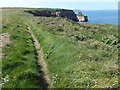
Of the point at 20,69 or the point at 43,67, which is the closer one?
the point at 20,69

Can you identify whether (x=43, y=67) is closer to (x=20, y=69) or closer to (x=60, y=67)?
(x=60, y=67)

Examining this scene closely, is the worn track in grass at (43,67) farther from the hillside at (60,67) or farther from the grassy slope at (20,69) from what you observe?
the grassy slope at (20,69)

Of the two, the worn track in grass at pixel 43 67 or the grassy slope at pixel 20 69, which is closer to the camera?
the grassy slope at pixel 20 69

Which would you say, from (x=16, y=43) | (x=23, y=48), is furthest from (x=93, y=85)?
(x=16, y=43)

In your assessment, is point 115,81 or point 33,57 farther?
point 33,57

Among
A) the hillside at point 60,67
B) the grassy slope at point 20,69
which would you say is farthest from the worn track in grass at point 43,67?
the grassy slope at point 20,69

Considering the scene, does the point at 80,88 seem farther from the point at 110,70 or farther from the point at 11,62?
the point at 11,62

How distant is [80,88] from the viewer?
17.2m

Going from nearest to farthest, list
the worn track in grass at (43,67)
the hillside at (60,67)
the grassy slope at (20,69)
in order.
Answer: the hillside at (60,67) → the grassy slope at (20,69) → the worn track in grass at (43,67)

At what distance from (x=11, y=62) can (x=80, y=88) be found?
30.6 feet

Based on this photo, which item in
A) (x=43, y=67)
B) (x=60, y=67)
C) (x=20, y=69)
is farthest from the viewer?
(x=43, y=67)

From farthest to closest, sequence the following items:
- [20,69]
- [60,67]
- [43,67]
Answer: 1. [43,67]
2. [60,67]
3. [20,69]

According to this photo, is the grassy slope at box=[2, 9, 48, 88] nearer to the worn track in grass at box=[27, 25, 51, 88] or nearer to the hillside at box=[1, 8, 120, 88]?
the hillside at box=[1, 8, 120, 88]

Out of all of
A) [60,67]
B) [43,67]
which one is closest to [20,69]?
[43,67]
